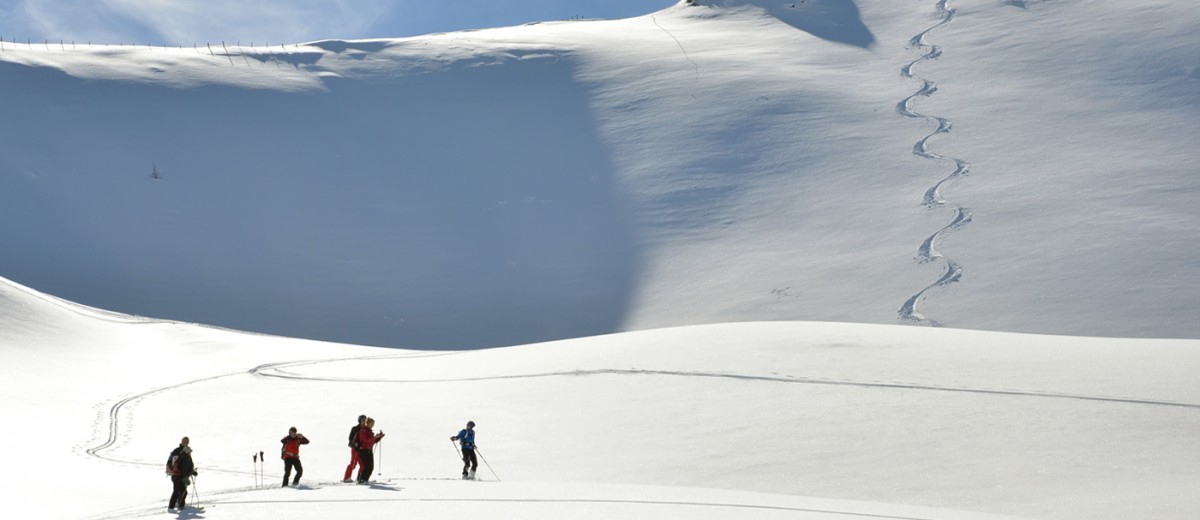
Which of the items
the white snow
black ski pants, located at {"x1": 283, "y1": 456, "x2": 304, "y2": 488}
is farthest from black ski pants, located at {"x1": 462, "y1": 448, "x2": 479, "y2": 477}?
black ski pants, located at {"x1": 283, "y1": 456, "x2": 304, "y2": 488}

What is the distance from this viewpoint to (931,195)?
34.4 metres

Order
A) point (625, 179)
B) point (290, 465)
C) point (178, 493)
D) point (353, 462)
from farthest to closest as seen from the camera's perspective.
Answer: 1. point (625, 179)
2. point (353, 462)
3. point (290, 465)
4. point (178, 493)

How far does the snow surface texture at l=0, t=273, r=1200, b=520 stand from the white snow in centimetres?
8

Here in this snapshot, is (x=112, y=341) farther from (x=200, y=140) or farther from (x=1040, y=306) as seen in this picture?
(x=1040, y=306)

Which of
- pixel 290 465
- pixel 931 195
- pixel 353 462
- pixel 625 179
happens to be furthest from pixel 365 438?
pixel 625 179

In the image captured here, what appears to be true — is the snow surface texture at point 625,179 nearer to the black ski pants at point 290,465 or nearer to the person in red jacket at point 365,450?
the person in red jacket at point 365,450

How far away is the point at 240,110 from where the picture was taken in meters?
44.4

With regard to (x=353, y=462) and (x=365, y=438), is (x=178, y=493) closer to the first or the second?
(x=365, y=438)

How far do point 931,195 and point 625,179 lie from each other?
33.4ft

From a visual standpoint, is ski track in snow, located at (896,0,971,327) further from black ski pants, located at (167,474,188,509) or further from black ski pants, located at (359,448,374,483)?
black ski pants, located at (167,474,188,509)

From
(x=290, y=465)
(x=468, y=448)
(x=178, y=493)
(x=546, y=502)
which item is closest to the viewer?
(x=178, y=493)

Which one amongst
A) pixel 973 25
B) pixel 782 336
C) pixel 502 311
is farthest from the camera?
pixel 973 25

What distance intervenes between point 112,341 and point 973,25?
3562 cm

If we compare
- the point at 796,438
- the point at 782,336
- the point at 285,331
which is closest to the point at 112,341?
the point at 285,331
